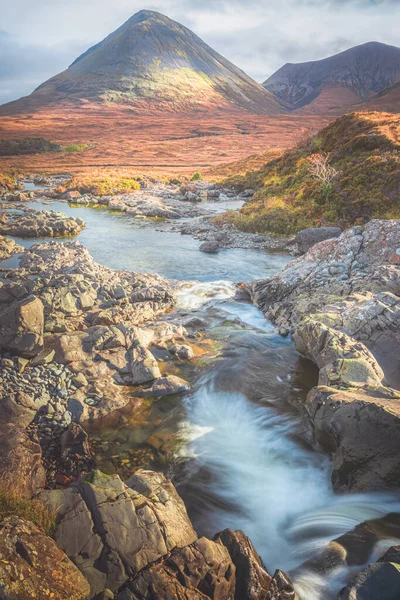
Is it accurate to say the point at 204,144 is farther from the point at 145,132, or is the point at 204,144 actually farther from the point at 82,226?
the point at 82,226

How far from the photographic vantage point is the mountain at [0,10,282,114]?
146875 mm

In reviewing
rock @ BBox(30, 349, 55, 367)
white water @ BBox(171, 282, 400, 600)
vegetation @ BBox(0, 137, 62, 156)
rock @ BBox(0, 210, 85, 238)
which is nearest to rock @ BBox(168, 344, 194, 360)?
white water @ BBox(171, 282, 400, 600)

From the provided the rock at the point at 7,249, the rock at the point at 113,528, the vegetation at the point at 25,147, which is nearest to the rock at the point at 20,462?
the rock at the point at 113,528

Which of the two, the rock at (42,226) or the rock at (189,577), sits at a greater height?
the rock at (42,226)

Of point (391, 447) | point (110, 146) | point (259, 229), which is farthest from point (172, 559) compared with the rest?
point (110, 146)

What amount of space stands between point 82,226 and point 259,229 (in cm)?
1369

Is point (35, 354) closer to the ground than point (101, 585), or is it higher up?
higher up

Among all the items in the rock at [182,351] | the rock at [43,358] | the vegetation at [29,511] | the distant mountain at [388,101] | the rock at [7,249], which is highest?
the distant mountain at [388,101]

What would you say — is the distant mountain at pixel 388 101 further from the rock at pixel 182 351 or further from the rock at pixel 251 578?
the rock at pixel 251 578

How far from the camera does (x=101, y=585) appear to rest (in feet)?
14.8

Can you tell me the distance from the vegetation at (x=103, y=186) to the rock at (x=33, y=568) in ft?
135

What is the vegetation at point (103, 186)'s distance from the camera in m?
42.5

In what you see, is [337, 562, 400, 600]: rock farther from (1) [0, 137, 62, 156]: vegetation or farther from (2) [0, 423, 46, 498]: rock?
(1) [0, 137, 62, 156]: vegetation

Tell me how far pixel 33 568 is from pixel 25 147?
293ft
